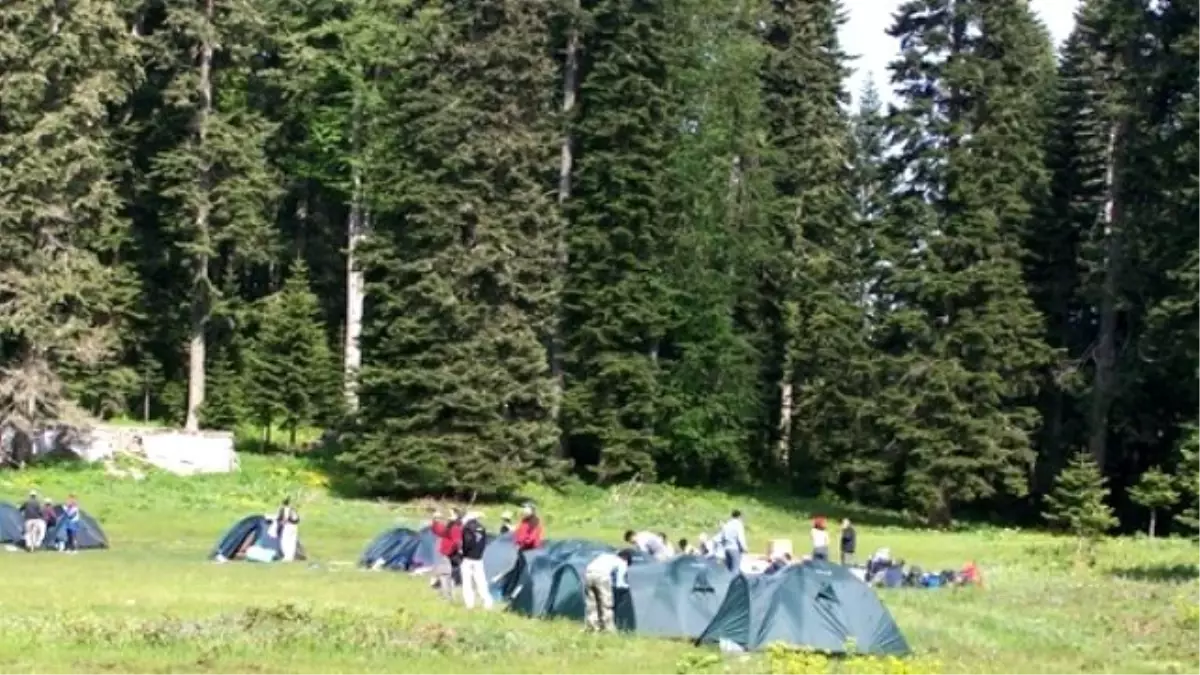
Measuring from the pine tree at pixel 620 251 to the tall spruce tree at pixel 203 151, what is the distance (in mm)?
10883

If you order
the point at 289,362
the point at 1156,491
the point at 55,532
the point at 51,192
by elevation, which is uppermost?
the point at 51,192

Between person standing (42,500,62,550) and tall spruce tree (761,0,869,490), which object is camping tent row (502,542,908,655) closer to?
person standing (42,500,62,550)

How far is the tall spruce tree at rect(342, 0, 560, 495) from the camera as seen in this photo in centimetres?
4591

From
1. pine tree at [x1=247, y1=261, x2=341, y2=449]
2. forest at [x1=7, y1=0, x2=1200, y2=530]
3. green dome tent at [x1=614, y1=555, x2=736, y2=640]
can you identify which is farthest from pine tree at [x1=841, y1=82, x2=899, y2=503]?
green dome tent at [x1=614, y1=555, x2=736, y2=640]

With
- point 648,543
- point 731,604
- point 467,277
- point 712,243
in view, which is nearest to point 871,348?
point 712,243

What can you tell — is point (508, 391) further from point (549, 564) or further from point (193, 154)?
point (549, 564)

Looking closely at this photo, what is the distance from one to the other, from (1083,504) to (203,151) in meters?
29.2

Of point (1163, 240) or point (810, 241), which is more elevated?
point (810, 241)

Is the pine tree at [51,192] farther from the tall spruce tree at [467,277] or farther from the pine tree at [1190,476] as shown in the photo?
the pine tree at [1190,476]

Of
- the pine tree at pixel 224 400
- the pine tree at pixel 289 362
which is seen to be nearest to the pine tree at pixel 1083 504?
the pine tree at pixel 289 362

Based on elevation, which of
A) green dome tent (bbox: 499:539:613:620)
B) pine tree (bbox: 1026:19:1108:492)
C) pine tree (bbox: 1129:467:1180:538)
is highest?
pine tree (bbox: 1026:19:1108:492)

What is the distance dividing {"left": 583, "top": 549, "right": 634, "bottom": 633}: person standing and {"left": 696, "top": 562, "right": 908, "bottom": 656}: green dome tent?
1.70 meters

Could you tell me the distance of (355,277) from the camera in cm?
5497

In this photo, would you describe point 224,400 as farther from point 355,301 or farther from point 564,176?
point 564,176
